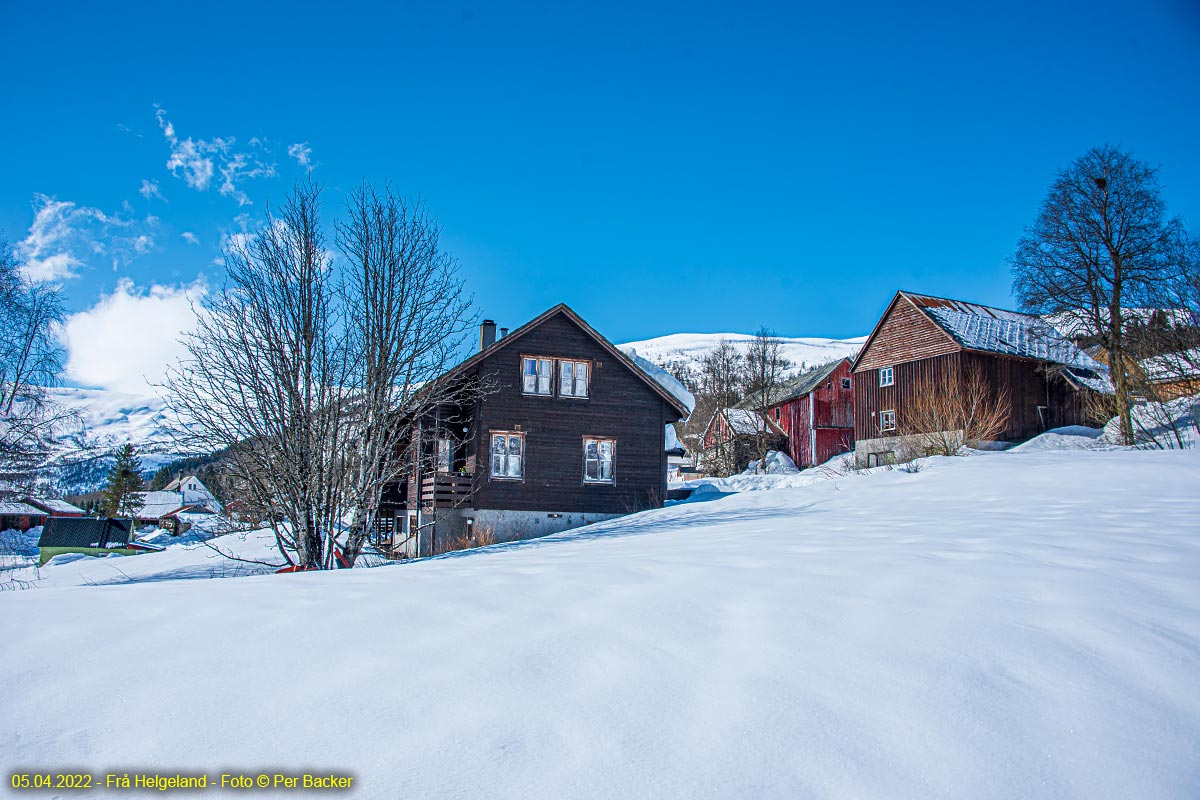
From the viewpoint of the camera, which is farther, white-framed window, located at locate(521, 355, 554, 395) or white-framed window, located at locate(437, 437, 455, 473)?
white-framed window, located at locate(437, 437, 455, 473)

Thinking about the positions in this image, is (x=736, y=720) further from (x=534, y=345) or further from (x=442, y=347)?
(x=534, y=345)

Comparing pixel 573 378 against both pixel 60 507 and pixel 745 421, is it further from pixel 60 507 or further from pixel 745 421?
pixel 60 507

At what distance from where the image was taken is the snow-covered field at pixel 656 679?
2.65 metres

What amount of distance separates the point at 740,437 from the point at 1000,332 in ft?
56.2

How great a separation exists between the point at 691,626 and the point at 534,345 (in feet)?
70.7

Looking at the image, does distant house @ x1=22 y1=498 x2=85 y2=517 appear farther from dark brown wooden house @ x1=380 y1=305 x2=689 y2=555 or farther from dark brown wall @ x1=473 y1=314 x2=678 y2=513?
dark brown wall @ x1=473 y1=314 x2=678 y2=513

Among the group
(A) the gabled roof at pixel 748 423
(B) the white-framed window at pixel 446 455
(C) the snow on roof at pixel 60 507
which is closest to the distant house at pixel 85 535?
(B) the white-framed window at pixel 446 455

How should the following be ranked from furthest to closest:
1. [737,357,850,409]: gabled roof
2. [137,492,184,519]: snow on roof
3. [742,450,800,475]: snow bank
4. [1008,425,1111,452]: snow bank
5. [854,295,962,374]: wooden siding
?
[137,492,184,519]: snow on roof
[737,357,850,409]: gabled roof
[742,450,800,475]: snow bank
[854,295,962,374]: wooden siding
[1008,425,1111,452]: snow bank

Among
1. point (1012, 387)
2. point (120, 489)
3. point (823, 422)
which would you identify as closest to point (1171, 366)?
→ point (1012, 387)

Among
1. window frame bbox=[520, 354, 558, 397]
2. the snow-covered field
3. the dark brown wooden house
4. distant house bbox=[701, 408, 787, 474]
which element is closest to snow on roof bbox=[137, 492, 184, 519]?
distant house bbox=[701, 408, 787, 474]

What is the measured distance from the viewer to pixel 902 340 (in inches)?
1411

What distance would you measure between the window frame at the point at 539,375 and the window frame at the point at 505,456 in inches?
58.2

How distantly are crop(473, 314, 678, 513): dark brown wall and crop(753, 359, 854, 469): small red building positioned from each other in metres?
21.4

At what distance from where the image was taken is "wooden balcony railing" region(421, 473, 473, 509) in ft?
75.9
